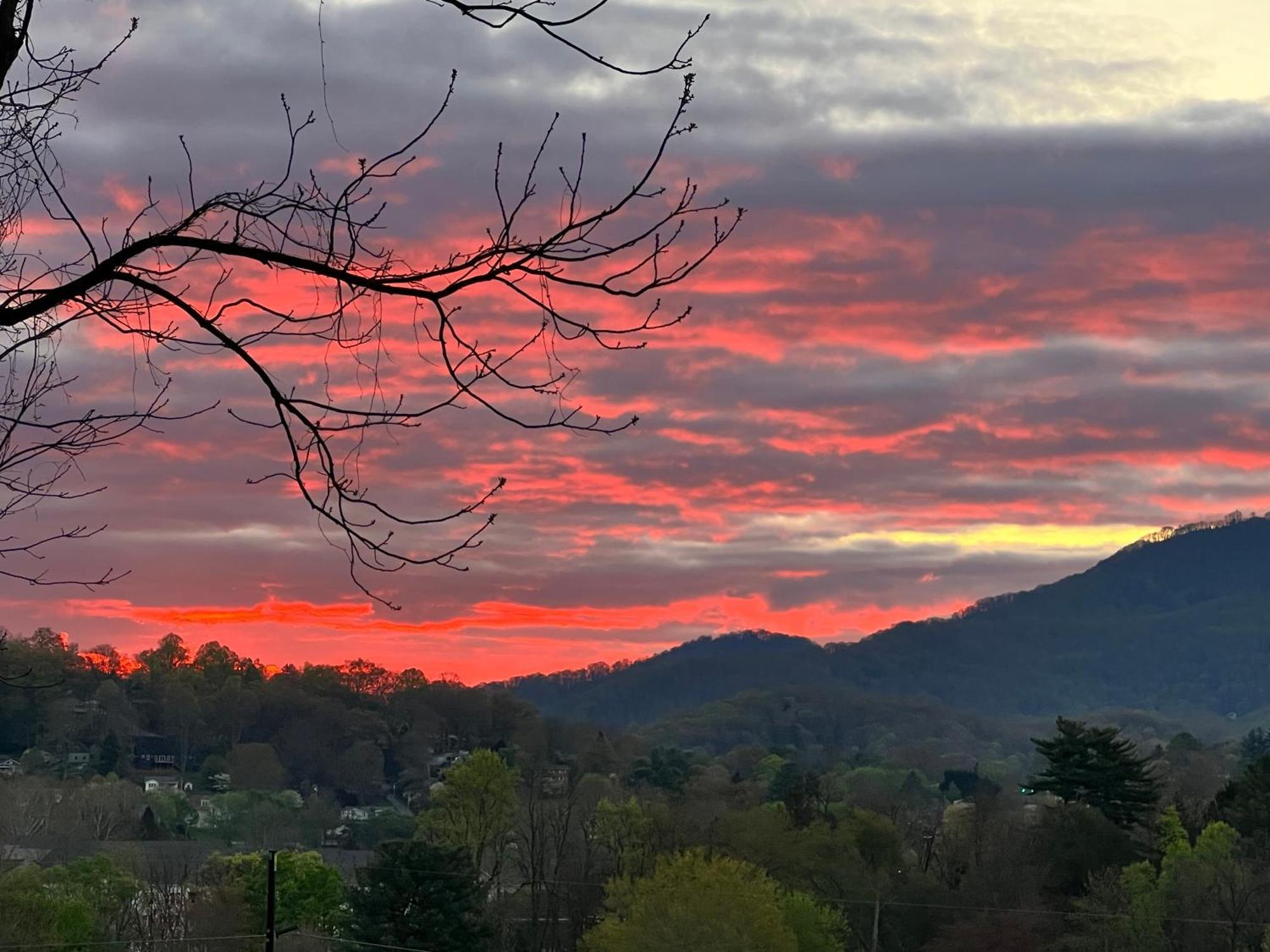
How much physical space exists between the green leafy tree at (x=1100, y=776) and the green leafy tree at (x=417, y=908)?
74.4 feet

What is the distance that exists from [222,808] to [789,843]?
5482 centimetres

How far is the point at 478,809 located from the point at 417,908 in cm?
2302

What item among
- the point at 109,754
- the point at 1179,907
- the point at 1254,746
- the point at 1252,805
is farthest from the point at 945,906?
the point at 1254,746

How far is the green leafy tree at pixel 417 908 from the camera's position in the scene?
44.7 meters

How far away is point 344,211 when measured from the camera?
17.2ft

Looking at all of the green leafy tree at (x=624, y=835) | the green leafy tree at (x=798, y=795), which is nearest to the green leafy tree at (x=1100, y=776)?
the green leafy tree at (x=798, y=795)

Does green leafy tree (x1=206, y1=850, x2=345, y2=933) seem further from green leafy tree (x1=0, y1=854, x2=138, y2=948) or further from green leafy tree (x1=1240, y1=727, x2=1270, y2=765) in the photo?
green leafy tree (x1=1240, y1=727, x2=1270, y2=765)

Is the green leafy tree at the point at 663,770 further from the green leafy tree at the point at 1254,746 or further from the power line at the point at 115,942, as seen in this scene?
the green leafy tree at the point at 1254,746

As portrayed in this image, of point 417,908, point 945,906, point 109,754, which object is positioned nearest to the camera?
point 417,908

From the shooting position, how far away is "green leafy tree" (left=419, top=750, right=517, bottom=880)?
66.6 meters

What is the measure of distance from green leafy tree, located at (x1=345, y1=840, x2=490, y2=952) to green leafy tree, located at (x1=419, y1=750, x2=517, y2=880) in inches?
796

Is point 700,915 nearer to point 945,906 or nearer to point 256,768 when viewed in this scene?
point 945,906

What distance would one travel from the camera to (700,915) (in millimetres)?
41906

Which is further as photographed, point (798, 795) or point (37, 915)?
point (798, 795)
